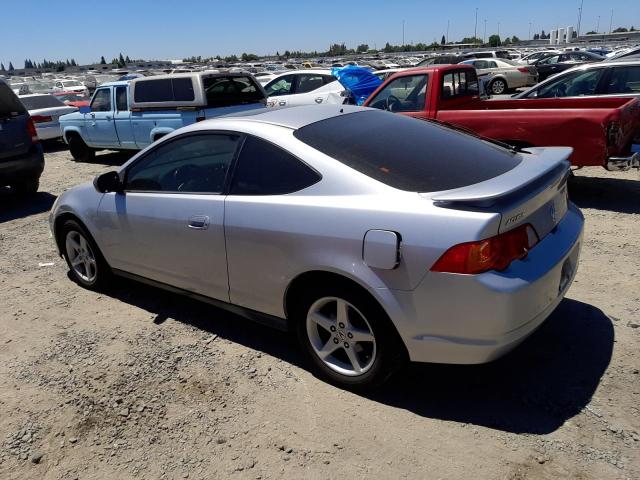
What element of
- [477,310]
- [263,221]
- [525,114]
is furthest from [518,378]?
[525,114]

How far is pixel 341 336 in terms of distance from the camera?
3.14 meters

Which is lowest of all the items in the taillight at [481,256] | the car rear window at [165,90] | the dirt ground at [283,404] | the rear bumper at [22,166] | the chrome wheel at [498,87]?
the dirt ground at [283,404]

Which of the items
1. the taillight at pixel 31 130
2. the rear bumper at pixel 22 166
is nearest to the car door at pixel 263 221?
the rear bumper at pixel 22 166

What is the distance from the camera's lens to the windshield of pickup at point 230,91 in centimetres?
923

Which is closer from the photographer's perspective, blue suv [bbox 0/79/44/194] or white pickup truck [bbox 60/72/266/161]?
blue suv [bbox 0/79/44/194]

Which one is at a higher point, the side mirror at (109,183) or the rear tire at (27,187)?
the side mirror at (109,183)

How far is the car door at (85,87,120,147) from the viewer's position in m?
11.2

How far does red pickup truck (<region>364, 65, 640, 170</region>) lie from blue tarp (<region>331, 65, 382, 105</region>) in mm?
5065

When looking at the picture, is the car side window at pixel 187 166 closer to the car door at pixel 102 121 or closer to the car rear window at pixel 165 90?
the car rear window at pixel 165 90

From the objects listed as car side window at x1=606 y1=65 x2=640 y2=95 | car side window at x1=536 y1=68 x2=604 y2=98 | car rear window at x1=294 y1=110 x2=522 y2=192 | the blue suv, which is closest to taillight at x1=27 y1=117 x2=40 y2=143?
the blue suv

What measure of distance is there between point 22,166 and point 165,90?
2.73m

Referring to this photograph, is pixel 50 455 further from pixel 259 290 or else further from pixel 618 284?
pixel 618 284

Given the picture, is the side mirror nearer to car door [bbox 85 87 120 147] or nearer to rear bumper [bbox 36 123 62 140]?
car door [bbox 85 87 120 147]

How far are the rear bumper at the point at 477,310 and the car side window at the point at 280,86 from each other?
11.6 metres
